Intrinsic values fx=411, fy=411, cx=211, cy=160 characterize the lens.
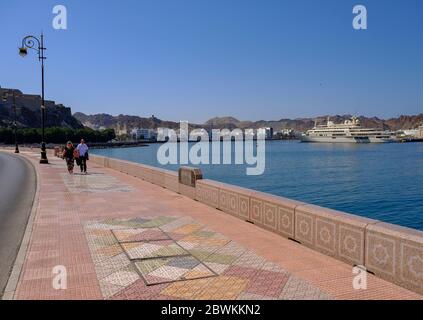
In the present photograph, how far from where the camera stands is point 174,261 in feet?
A: 21.7

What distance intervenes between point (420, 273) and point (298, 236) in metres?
2.73

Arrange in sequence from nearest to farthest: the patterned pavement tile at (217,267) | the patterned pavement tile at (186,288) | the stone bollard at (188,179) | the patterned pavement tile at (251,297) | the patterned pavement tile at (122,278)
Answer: the patterned pavement tile at (251,297)
the patterned pavement tile at (186,288)
the patterned pavement tile at (122,278)
the patterned pavement tile at (217,267)
the stone bollard at (188,179)

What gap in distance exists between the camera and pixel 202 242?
25.6ft

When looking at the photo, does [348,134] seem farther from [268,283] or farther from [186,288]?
[186,288]

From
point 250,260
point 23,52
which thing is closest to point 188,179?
point 250,260

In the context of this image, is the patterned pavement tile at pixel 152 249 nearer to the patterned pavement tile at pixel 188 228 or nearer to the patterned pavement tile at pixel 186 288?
the patterned pavement tile at pixel 188 228

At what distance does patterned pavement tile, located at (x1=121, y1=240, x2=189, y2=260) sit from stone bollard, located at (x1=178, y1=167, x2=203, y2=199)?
5341 mm

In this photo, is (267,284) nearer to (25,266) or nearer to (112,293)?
(112,293)

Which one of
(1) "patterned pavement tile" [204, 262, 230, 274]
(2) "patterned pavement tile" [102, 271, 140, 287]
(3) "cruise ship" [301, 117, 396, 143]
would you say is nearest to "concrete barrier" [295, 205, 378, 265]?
(1) "patterned pavement tile" [204, 262, 230, 274]

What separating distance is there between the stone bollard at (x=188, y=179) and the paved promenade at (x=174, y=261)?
2043mm

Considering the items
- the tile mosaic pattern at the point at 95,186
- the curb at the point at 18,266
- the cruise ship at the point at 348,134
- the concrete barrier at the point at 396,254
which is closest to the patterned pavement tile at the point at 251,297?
the concrete barrier at the point at 396,254

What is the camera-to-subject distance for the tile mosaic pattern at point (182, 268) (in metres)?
5.23

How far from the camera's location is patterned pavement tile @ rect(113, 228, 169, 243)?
8141 millimetres
